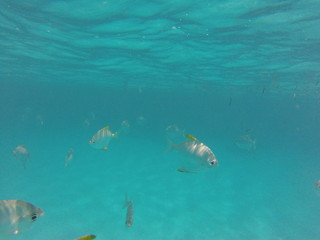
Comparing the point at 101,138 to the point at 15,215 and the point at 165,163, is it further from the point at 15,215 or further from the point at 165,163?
the point at 165,163

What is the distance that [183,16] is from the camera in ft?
41.9

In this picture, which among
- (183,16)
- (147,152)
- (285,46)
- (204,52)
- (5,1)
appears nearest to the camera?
(5,1)

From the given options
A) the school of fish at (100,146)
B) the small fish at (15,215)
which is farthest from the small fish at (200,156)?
the small fish at (15,215)

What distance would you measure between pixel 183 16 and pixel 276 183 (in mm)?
14478

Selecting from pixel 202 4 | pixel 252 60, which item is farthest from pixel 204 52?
pixel 202 4

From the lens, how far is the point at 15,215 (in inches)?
130

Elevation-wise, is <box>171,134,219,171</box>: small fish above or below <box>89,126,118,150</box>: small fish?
above

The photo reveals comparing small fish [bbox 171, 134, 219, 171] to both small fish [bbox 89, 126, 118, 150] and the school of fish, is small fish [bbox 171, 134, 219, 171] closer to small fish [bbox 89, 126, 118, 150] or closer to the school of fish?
the school of fish

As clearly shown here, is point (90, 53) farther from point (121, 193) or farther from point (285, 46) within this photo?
point (285, 46)

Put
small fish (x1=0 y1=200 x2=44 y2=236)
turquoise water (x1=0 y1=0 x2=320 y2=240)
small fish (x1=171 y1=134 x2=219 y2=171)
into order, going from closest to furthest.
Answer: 1. small fish (x1=0 y1=200 x2=44 y2=236)
2. small fish (x1=171 y1=134 x2=219 y2=171)
3. turquoise water (x1=0 y1=0 x2=320 y2=240)

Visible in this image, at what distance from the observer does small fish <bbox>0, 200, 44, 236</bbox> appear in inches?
127

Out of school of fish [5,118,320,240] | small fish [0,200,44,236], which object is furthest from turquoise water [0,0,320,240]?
small fish [0,200,44,236]

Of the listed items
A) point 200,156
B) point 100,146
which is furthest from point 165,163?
point 200,156

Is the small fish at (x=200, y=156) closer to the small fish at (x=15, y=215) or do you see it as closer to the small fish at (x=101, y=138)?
the small fish at (x=15, y=215)
